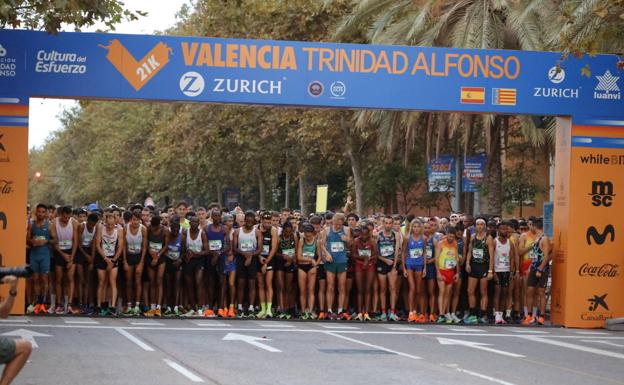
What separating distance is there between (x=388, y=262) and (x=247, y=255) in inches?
107

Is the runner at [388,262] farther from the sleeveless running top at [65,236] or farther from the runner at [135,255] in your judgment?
the sleeveless running top at [65,236]

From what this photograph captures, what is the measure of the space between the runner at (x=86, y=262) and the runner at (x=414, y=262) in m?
5.96

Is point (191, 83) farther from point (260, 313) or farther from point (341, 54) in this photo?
point (260, 313)

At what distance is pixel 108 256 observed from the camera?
71.4 ft

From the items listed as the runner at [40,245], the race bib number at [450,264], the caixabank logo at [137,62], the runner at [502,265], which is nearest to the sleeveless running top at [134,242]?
the runner at [40,245]

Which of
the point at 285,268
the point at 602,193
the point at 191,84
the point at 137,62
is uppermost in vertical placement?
the point at 137,62

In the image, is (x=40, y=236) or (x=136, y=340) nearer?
(x=136, y=340)

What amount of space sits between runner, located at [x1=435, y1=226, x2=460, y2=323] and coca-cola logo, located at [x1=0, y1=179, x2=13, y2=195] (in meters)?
8.09

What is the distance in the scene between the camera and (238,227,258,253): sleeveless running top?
73.3ft

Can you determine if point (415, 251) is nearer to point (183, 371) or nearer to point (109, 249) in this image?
point (109, 249)

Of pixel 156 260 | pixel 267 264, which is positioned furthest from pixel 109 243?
pixel 267 264

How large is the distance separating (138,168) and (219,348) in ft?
166

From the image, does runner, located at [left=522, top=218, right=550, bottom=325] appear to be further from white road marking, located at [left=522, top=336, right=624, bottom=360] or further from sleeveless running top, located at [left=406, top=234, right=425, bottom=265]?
white road marking, located at [left=522, top=336, right=624, bottom=360]

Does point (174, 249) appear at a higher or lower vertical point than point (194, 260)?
higher
